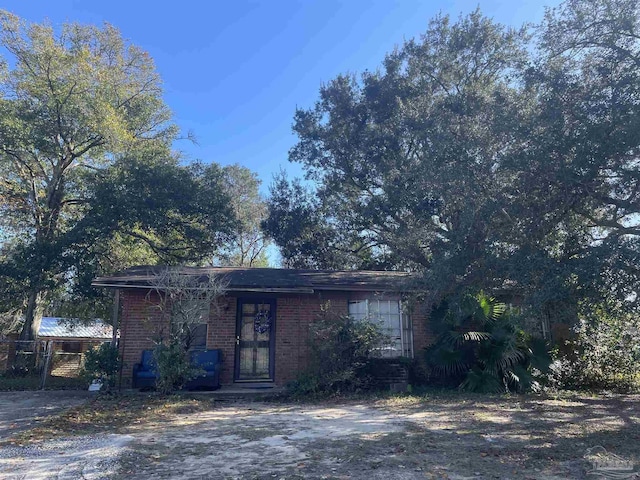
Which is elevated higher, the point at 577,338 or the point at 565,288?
the point at 565,288

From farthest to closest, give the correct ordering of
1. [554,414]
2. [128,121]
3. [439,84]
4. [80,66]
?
1. [128,121]
2. [439,84]
3. [80,66]
4. [554,414]

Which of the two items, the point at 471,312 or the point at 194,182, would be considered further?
the point at 194,182

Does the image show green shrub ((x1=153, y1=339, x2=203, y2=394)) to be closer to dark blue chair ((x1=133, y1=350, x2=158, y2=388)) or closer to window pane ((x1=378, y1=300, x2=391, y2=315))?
dark blue chair ((x1=133, y1=350, x2=158, y2=388))

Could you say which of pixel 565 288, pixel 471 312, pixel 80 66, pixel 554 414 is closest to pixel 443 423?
pixel 554 414

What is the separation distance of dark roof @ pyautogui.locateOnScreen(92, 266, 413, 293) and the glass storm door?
0.70 meters

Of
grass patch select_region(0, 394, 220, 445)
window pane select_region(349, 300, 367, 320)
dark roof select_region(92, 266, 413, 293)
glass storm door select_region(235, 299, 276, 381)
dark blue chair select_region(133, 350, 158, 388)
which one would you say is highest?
dark roof select_region(92, 266, 413, 293)

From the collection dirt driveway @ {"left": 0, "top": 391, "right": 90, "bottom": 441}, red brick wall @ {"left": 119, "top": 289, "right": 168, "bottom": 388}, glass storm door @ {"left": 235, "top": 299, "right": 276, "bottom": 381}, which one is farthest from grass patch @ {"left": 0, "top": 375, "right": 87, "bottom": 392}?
glass storm door @ {"left": 235, "top": 299, "right": 276, "bottom": 381}

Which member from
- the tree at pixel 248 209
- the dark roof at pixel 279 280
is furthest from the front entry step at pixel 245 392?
the tree at pixel 248 209

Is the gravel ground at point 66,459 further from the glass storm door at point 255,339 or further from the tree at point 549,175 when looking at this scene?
the tree at point 549,175

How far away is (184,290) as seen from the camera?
9938 millimetres

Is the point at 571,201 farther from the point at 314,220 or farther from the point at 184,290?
the point at 314,220

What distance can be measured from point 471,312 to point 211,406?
611cm

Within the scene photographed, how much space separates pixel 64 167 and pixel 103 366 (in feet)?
34.5

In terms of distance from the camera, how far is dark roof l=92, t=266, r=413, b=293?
11062 mm
